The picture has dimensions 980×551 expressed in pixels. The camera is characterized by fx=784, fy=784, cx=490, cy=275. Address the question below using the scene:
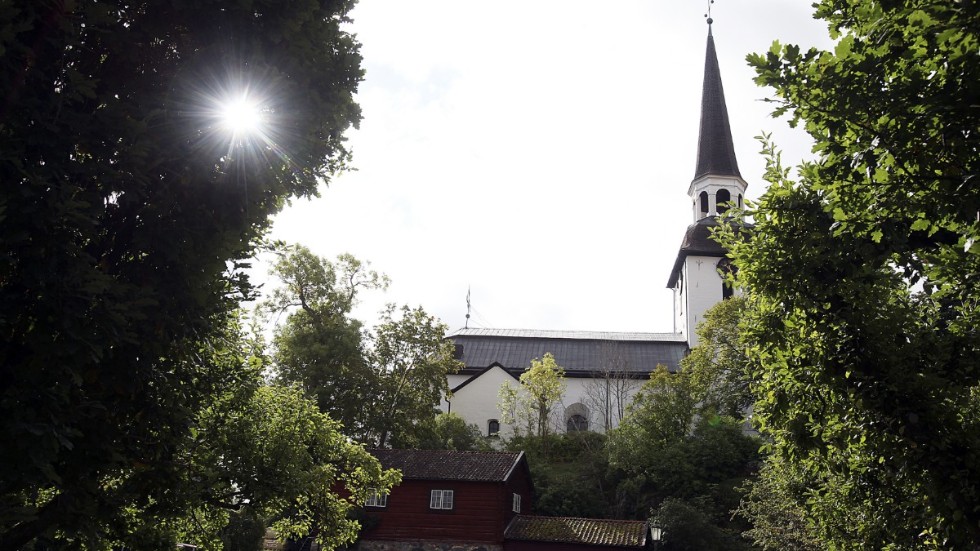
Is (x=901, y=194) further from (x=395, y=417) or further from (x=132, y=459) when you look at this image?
(x=395, y=417)

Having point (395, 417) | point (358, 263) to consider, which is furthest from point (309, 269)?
point (395, 417)

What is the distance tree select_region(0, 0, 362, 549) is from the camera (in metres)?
6.61

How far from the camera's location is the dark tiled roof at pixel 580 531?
2624 centimetres

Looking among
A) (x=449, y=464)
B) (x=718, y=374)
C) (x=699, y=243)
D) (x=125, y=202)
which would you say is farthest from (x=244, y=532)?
(x=699, y=243)

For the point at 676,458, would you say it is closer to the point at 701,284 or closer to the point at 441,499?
the point at 441,499

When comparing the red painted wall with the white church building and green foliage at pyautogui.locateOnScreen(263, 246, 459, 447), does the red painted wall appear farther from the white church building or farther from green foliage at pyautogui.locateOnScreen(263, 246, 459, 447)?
the white church building

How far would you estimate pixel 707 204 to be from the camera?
50500 millimetres

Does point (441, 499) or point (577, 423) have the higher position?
point (577, 423)

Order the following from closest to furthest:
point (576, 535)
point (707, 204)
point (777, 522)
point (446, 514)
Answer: point (777, 522) → point (576, 535) → point (446, 514) → point (707, 204)

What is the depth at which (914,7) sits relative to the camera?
6566 millimetres

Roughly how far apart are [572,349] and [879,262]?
45325 mm

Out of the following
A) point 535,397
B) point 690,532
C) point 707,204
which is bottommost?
point 690,532

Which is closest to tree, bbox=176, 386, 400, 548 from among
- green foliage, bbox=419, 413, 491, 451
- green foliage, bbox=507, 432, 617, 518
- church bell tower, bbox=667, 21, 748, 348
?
green foliage, bbox=507, 432, 617, 518

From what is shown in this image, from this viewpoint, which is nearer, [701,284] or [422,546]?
[422,546]
